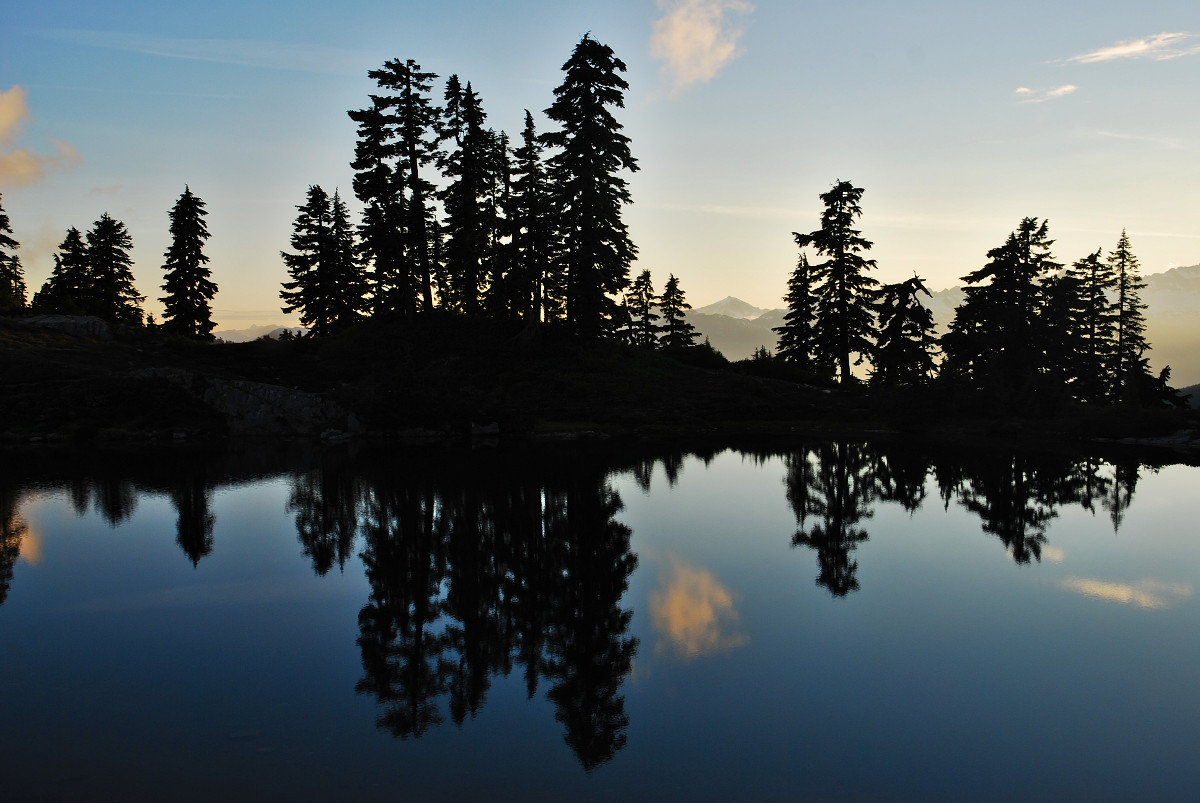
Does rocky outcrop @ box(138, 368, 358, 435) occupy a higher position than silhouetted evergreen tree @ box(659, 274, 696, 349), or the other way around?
silhouetted evergreen tree @ box(659, 274, 696, 349)

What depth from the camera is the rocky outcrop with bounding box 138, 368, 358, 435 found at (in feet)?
124

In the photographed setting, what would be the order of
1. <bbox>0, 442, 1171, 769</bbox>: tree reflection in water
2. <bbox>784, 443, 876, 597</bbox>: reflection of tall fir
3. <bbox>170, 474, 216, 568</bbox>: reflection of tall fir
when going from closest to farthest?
<bbox>0, 442, 1171, 769</bbox>: tree reflection in water < <bbox>784, 443, 876, 597</bbox>: reflection of tall fir < <bbox>170, 474, 216, 568</bbox>: reflection of tall fir

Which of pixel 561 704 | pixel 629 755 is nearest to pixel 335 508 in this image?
pixel 561 704

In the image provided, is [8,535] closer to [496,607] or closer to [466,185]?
[496,607]

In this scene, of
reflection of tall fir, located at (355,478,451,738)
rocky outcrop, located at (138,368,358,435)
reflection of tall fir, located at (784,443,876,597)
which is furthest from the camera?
rocky outcrop, located at (138,368,358,435)

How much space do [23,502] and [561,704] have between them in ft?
62.8

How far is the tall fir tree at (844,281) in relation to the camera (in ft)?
185

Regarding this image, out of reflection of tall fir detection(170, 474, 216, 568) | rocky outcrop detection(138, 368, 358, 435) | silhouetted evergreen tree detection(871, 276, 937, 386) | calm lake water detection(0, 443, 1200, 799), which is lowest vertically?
calm lake water detection(0, 443, 1200, 799)

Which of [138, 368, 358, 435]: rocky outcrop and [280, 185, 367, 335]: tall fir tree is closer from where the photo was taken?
[138, 368, 358, 435]: rocky outcrop

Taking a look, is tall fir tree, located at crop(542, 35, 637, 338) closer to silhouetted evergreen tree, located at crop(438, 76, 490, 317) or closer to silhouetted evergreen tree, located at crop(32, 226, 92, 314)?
silhouetted evergreen tree, located at crop(438, 76, 490, 317)

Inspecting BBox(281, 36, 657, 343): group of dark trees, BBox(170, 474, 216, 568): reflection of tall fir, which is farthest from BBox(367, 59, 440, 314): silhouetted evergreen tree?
BBox(170, 474, 216, 568): reflection of tall fir

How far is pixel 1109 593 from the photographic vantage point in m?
12.4

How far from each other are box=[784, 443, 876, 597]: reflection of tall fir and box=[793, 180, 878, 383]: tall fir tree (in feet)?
83.6

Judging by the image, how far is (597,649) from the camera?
978cm
